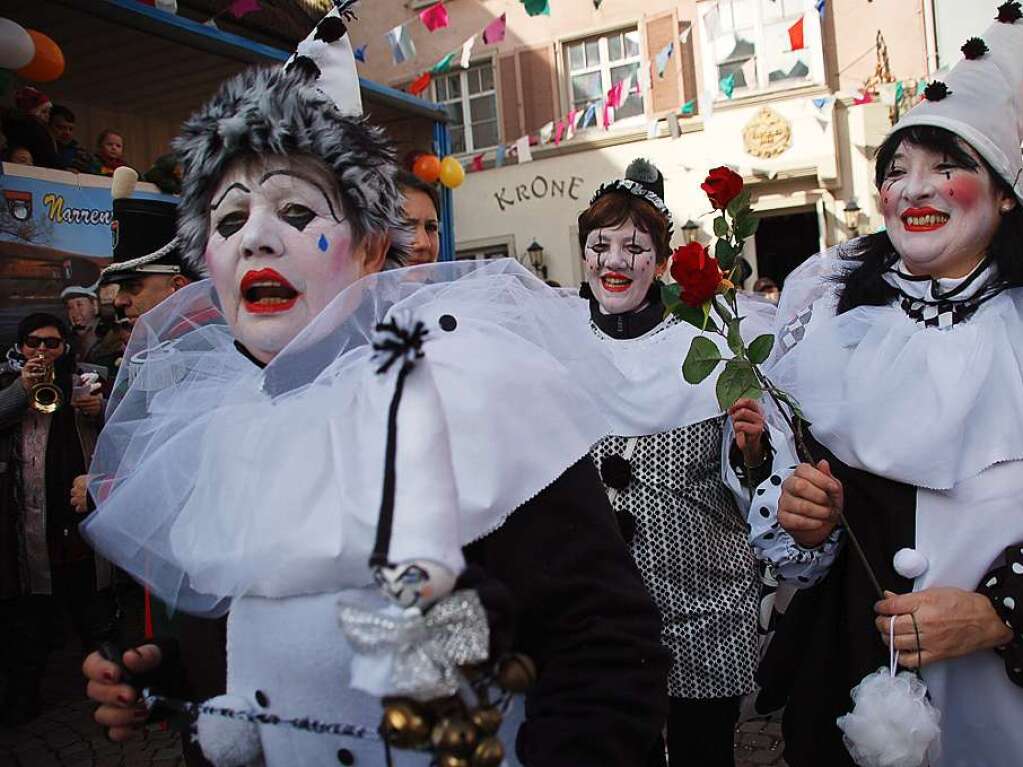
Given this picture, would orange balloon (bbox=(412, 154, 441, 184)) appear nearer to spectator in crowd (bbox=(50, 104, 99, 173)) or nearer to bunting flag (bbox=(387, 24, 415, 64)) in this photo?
spectator in crowd (bbox=(50, 104, 99, 173))

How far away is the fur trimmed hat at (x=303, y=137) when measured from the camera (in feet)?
5.10

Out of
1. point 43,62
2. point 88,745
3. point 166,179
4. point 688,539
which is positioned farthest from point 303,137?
point 43,62

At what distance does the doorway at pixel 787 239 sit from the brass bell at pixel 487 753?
14.4 meters

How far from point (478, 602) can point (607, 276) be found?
80.7 inches

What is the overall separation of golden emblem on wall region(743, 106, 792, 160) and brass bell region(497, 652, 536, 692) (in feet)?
43.1

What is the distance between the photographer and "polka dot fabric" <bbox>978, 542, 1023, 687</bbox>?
1.72m

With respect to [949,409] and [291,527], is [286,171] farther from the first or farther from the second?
[949,409]

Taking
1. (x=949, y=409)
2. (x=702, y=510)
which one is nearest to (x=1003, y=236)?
(x=949, y=409)

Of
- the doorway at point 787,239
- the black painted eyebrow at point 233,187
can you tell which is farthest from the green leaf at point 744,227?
the doorway at point 787,239

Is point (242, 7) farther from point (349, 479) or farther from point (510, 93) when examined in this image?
point (510, 93)

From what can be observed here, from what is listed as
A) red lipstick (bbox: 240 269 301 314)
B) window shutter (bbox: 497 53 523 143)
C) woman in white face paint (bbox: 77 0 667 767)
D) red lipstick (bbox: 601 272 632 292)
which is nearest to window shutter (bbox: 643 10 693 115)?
window shutter (bbox: 497 53 523 143)

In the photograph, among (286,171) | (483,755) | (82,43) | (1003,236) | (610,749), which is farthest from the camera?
(82,43)

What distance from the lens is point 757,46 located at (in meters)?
13.1

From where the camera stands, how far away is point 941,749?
1.82 metres
